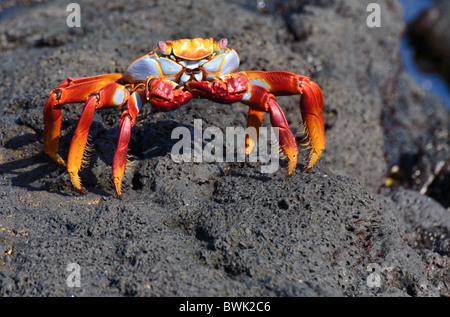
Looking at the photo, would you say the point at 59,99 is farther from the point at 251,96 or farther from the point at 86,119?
the point at 251,96

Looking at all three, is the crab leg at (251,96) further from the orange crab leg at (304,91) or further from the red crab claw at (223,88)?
the orange crab leg at (304,91)

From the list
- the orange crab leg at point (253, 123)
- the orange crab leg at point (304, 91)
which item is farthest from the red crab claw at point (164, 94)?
the orange crab leg at point (253, 123)

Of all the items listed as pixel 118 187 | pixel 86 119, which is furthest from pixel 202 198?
pixel 86 119

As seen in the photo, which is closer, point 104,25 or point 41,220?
point 41,220
